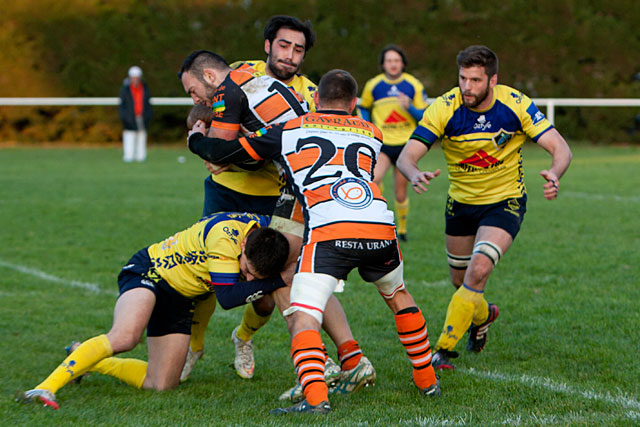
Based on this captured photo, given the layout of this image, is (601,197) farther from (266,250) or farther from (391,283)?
(266,250)

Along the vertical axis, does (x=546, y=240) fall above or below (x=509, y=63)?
below

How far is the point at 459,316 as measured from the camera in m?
5.07

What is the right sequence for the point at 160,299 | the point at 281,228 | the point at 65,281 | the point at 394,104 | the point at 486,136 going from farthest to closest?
the point at 394,104 < the point at 65,281 < the point at 486,136 < the point at 160,299 < the point at 281,228

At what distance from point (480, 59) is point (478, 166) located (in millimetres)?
770

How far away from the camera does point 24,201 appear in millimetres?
12570

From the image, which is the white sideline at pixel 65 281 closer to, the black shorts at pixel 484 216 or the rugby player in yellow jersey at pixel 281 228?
the rugby player in yellow jersey at pixel 281 228

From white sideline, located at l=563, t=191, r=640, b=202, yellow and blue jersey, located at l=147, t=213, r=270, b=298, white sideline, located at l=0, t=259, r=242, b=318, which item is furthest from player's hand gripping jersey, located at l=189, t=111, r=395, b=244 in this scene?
white sideline, located at l=563, t=191, r=640, b=202

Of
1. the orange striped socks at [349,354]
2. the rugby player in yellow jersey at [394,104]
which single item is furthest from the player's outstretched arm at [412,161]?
the rugby player in yellow jersey at [394,104]

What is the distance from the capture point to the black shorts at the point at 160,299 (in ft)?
15.5

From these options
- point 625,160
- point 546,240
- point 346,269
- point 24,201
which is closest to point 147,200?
point 24,201

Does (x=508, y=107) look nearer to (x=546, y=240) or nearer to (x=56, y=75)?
(x=546, y=240)

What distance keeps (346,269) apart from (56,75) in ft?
78.3

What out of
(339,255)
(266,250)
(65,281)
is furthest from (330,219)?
(65,281)

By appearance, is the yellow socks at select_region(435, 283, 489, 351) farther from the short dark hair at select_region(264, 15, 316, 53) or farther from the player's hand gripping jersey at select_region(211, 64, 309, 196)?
the short dark hair at select_region(264, 15, 316, 53)
